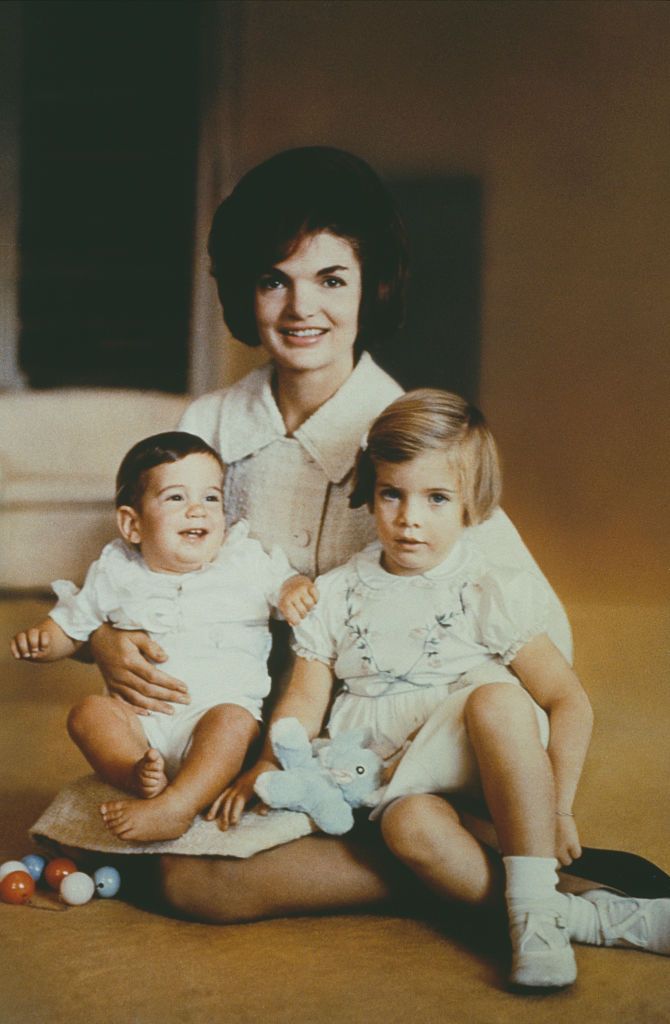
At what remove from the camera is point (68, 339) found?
4.65 ft

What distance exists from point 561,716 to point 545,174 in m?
0.60

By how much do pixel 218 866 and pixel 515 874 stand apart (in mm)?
283

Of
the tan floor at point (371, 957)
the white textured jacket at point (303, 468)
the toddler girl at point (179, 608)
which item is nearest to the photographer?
the tan floor at point (371, 957)

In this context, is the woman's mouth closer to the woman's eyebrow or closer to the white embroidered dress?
the woman's eyebrow

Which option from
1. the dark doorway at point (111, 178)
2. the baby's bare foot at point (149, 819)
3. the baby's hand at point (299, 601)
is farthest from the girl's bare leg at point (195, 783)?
the dark doorway at point (111, 178)

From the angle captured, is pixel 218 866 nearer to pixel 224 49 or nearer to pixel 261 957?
pixel 261 957

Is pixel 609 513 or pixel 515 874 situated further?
pixel 609 513

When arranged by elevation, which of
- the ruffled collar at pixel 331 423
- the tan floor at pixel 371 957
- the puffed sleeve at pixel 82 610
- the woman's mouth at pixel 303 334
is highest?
the woman's mouth at pixel 303 334

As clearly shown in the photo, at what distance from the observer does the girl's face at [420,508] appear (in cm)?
110

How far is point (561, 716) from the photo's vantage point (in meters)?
1.09

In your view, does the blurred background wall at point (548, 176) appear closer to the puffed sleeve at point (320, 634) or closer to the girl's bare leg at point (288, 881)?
the puffed sleeve at point (320, 634)

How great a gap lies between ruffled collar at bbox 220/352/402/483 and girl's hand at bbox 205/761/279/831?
1.10ft

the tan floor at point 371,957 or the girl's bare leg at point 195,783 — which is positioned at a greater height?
the girl's bare leg at point 195,783

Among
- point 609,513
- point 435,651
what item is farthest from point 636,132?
point 435,651
